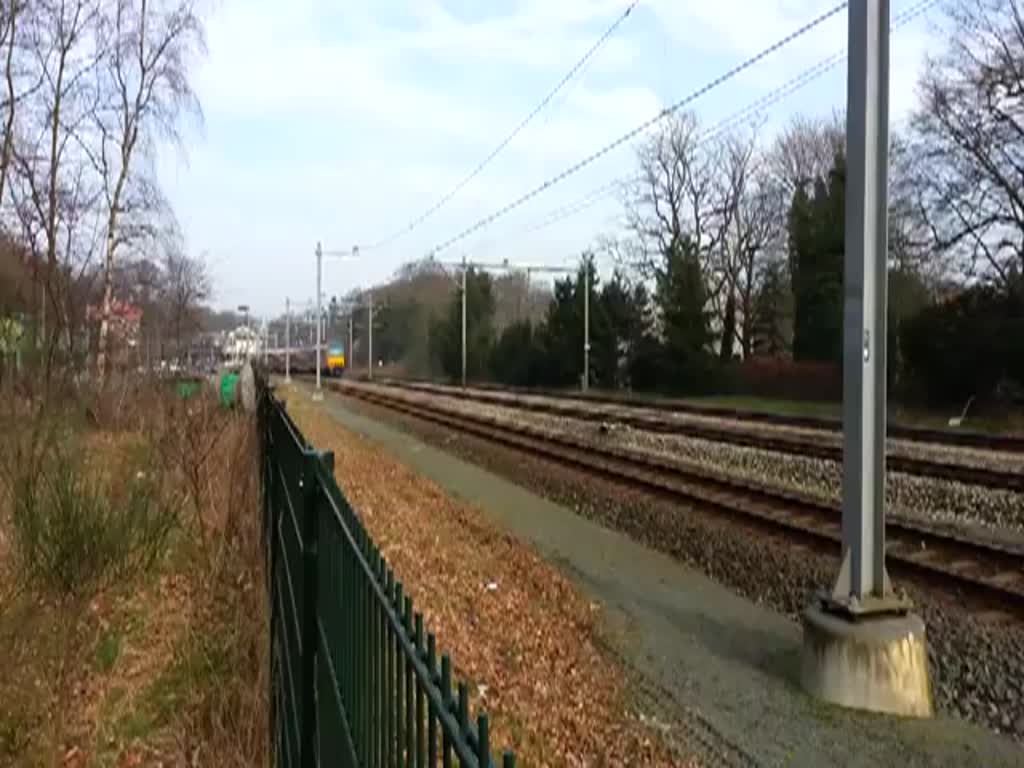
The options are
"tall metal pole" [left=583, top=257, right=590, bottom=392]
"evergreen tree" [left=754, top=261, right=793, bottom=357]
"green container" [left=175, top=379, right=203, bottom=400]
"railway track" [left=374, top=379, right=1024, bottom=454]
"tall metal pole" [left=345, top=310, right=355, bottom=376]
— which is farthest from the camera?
"tall metal pole" [left=345, top=310, right=355, bottom=376]

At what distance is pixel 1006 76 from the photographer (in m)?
38.7

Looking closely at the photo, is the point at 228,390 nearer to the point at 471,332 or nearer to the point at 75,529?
the point at 75,529

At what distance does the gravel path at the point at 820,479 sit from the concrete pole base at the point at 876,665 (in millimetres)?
6384

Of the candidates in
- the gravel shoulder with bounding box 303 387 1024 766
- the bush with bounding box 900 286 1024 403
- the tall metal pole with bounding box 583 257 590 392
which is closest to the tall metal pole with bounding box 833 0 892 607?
the gravel shoulder with bounding box 303 387 1024 766

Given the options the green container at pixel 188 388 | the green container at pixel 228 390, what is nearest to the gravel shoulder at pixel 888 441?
the green container at pixel 228 390

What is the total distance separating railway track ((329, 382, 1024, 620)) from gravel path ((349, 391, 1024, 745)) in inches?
11.6

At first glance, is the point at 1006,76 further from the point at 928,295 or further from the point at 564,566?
the point at 564,566

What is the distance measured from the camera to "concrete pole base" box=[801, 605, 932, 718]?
23.3 ft

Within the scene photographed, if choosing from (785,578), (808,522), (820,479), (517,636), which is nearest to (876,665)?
(517,636)

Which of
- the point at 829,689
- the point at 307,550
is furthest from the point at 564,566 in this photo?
the point at 307,550

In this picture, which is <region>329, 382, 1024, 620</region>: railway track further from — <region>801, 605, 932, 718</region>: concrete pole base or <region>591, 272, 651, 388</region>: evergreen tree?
<region>591, 272, 651, 388</region>: evergreen tree

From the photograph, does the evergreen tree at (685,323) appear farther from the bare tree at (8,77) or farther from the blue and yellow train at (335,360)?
the blue and yellow train at (335,360)

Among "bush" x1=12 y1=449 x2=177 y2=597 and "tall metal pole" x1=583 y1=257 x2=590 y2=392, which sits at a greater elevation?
"tall metal pole" x1=583 y1=257 x2=590 y2=392

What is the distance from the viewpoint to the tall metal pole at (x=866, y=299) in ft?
23.6
